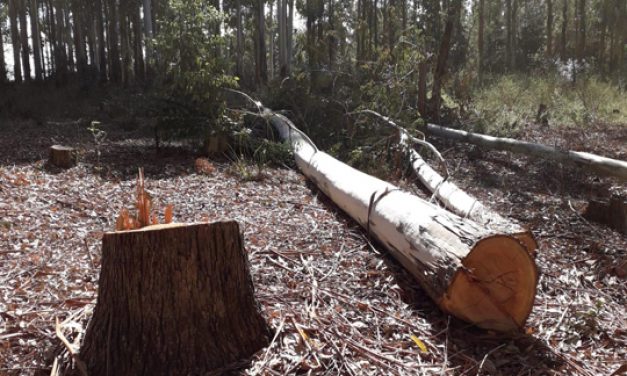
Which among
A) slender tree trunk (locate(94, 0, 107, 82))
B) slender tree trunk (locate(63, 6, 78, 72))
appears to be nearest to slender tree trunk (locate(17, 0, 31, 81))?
slender tree trunk (locate(94, 0, 107, 82))

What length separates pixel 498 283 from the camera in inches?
122

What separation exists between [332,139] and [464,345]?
6.68 meters

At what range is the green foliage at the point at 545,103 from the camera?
36.7 feet

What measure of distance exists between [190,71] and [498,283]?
6.72m

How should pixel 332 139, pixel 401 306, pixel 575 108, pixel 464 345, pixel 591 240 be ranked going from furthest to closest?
pixel 575 108 < pixel 332 139 < pixel 591 240 < pixel 401 306 < pixel 464 345

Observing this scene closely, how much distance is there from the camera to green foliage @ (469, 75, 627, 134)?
11188mm

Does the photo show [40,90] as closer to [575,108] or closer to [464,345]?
[575,108]

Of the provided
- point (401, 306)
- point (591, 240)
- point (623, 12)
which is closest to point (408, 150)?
point (591, 240)

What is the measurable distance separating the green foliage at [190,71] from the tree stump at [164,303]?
20.1ft

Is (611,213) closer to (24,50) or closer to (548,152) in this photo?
(548,152)

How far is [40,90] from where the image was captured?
18016mm

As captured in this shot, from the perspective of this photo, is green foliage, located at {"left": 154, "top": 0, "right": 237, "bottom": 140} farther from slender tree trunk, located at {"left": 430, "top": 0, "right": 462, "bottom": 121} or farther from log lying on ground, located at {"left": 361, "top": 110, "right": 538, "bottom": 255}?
slender tree trunk, located at {"left": 430, "top": 0, "right": 462, "bottom": 121}

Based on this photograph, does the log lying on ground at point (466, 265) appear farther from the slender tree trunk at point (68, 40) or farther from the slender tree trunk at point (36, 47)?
the slender tree trunk at point (68, 40)

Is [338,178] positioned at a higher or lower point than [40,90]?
higher
